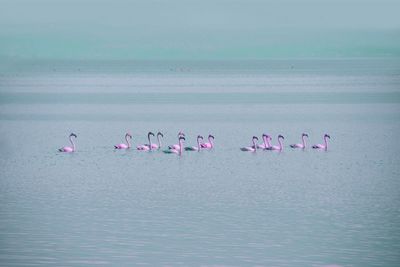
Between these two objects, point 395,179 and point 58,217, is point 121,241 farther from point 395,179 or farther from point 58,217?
point 395,179

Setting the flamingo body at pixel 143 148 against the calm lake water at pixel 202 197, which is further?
the flamingo body at pixel 143 148

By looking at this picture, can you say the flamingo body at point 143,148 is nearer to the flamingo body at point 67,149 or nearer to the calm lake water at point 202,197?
the calm lake water at point 202,197

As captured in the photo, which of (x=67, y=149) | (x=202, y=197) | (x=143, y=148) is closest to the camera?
(x=202, y=197)

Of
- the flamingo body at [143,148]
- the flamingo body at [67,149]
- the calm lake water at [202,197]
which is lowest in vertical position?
the calm lake water at [202,197]

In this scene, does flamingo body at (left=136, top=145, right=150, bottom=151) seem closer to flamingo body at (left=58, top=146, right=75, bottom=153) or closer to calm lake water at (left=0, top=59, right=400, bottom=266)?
calm lake water at (left=0, top=59, right=400, bottom=266)

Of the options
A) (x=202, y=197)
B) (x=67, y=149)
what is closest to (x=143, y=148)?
(x=67, y=149)

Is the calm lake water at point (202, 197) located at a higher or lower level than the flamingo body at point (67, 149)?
lower

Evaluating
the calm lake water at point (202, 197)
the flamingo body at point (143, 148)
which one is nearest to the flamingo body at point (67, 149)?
the calm lake water at point (202, 197)

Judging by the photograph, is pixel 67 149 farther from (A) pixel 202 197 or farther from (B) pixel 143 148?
(A) pixel 202 197

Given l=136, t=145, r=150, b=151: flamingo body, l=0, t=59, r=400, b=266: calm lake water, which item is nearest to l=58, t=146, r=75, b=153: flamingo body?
l=0, t=59, r=400, b=266: calm lake water

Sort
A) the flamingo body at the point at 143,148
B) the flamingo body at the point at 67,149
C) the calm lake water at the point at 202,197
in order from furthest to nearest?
the flamingo body at the point at 143,148 < the flamingo body at the point at 67,149 < the calm lake water at the point at 202,197

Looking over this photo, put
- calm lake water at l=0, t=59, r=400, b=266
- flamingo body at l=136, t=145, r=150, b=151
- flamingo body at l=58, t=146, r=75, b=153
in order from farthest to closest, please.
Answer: flamingo body at l=136, t=145, r=150, b=151
flamingo body at l=58, t=146, r=75, b=153
calm lake water at l=0, t=59, r=400, b=266

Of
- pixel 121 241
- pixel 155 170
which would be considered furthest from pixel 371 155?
pixel 121 241

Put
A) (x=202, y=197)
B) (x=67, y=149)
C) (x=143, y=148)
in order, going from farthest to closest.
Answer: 1. (x=143, y=148)
2. (x=67, y=149)
3. (x=202, y=197)
